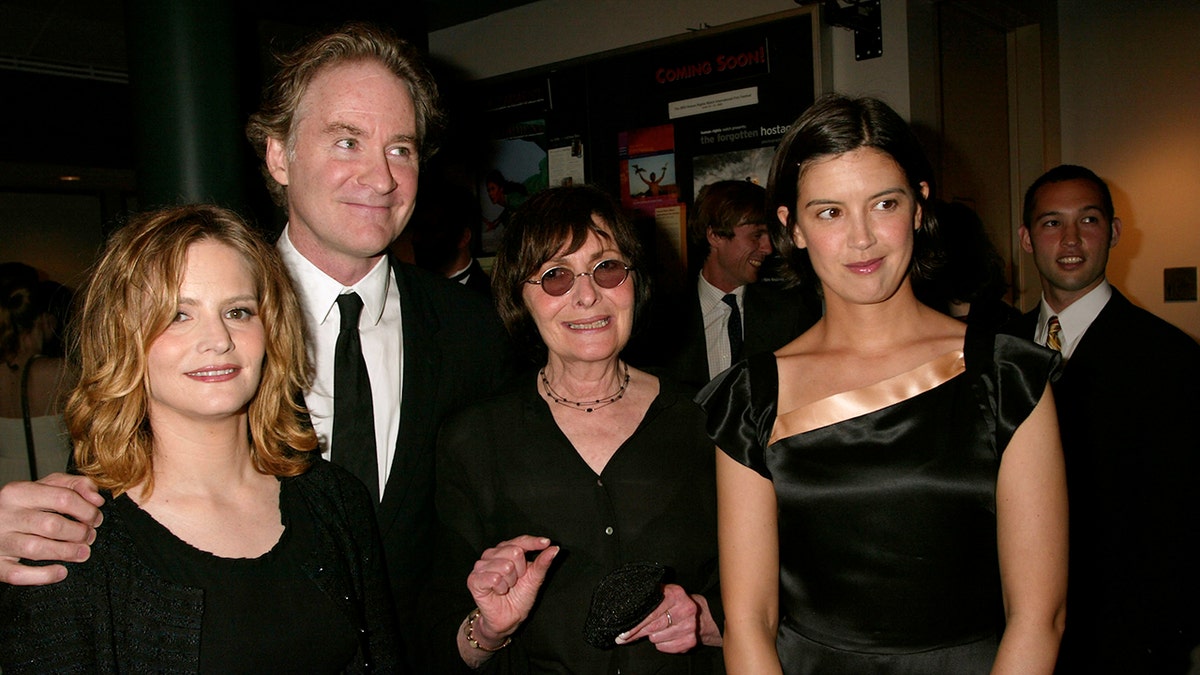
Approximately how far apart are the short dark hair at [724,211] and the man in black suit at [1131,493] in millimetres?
1665

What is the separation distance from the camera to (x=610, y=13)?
566 cm

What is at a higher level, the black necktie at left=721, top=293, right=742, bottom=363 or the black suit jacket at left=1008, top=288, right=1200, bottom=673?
the black necktie at left=721, top=293, right=742, bottom=363

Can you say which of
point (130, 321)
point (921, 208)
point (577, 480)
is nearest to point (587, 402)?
point (577, 480)

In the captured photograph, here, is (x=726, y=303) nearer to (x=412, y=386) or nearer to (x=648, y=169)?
(x=648, y=169)

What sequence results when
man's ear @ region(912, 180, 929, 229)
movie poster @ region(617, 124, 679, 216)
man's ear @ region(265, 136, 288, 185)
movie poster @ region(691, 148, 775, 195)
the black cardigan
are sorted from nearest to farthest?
the black cardigan, man's ear @ region(912, 180, 929, 229), man's ear @ region(265, 136, 288, 185), movie poster @ region(691, 148, 775, 195), movie poster @ region(617, 124, 679, 216)

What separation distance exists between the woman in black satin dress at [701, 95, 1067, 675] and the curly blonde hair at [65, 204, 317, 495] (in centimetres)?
106

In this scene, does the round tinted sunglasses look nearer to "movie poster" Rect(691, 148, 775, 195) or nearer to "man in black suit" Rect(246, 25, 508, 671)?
"man in black suit" Rect(246, 25, 508, 671)

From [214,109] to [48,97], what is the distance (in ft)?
25.0

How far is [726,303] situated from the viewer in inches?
164

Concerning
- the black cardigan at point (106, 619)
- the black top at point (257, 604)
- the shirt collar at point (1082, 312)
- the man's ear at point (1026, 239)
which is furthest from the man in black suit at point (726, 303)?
the black cardigan at point (106, 619)

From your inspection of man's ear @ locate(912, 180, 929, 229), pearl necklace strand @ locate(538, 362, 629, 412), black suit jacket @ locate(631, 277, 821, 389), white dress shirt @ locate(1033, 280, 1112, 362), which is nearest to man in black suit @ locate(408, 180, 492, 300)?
black suit jacket @ locate(631, 277, 821, 389)

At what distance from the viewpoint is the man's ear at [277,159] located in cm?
215

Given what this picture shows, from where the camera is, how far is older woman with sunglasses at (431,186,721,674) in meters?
1.89

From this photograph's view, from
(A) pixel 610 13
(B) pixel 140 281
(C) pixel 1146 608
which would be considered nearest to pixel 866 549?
(B) pixel 140 281
